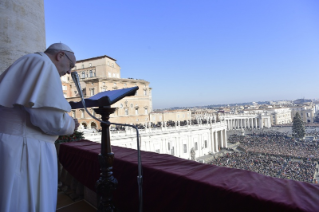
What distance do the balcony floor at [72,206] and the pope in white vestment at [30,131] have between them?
219cm

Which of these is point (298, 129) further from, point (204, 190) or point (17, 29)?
point (17, 29)

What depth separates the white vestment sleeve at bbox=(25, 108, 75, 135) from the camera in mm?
1464

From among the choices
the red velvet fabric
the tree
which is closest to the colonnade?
the tree

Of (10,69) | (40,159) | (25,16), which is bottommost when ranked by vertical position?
(40,159)

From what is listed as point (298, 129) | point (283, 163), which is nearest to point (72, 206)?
point (283, 163)

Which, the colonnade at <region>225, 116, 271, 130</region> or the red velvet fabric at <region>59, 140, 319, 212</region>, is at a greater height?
the red velvet fabric at <region>59, 140, 319, 212</region>

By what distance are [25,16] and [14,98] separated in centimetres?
492

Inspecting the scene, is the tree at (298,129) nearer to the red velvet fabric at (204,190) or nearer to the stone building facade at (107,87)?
the stone building facade at (107,87)

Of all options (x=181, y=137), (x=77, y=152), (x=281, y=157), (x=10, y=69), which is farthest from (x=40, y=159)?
(x=281, y=157)

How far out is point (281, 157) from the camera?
29688 millimetres

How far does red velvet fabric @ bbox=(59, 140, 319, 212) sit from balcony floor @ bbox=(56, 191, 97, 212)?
1203 mm

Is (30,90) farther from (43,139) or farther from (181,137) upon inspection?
(181,137)

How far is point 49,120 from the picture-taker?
1.49 metres

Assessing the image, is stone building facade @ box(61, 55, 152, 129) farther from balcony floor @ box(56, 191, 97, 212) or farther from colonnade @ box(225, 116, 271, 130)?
colonnade @ box(225, 116, 271, 130)
